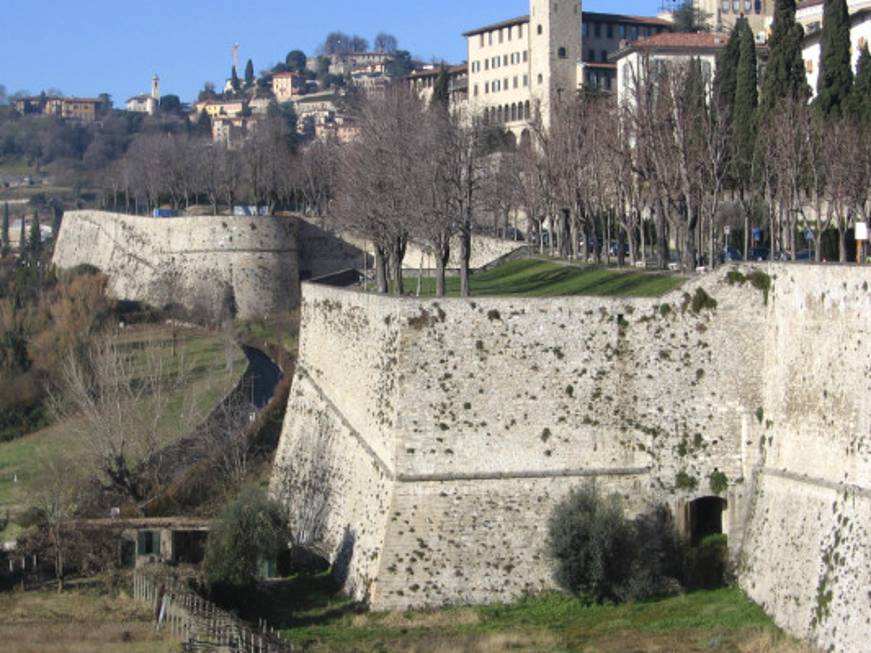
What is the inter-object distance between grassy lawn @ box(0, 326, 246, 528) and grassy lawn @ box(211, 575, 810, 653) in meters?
16.8

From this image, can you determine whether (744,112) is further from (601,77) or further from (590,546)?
(601,77)

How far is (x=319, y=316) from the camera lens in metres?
48.3

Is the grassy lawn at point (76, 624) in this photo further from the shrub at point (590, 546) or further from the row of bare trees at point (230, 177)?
the row of bare trees at point (230, 177)

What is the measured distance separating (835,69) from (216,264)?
4003cm

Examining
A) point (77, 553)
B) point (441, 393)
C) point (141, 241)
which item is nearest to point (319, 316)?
point (77, 553)

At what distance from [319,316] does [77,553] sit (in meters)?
11.1

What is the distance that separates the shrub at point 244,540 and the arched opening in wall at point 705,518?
31.3 feet

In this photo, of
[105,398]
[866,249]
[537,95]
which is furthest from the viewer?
[537,95]

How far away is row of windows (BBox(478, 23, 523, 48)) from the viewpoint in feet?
374

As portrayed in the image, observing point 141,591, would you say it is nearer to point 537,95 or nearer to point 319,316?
point 319,316

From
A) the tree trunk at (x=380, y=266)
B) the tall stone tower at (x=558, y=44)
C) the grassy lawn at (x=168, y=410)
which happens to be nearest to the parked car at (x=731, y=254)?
the tree trunk at (x=380, y=266)

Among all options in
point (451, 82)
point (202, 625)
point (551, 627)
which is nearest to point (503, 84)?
point (451, 82)

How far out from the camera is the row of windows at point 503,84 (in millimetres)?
112750

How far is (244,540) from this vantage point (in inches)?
1420
